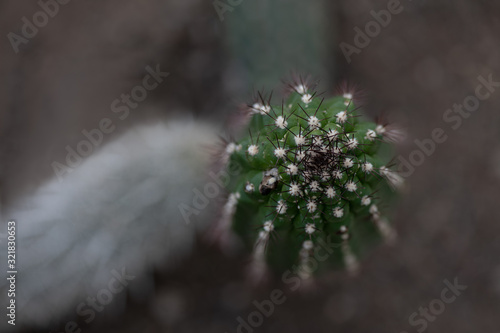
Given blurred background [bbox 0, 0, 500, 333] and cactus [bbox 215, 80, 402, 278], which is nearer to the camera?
cactus [bbox 215, 80, 402, 278]

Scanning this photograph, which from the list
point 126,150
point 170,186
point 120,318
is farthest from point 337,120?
point 120,318

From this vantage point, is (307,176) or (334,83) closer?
(307,176)

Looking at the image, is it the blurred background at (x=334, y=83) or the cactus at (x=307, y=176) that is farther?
the blurred background at (x=334, y=83)

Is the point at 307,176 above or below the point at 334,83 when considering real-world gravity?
below
